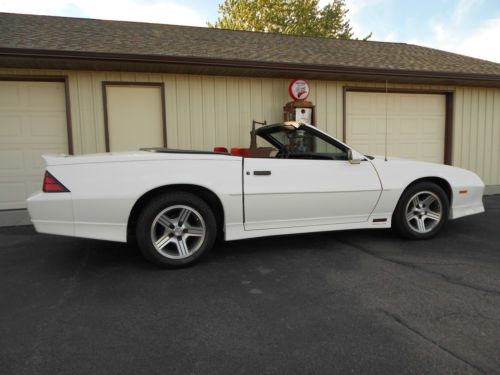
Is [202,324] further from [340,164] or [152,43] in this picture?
[152,43]

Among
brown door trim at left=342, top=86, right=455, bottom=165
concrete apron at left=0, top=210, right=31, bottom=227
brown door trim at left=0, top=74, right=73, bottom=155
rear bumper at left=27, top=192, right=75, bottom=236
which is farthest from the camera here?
brown door trim at left=342, top=86, right=455, bottom=165

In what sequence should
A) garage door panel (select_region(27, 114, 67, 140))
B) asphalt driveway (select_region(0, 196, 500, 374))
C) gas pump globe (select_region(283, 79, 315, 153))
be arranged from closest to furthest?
asphalt driveway (select_region(0, 196, 500, 374)) → garage door panel (select_region(27, 114, 67, 140)) → gas pump globe (select_region(283, 79, 315, 153))

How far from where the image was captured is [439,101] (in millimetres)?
8578

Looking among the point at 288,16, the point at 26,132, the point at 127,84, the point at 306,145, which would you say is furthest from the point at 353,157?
the point at 288,16

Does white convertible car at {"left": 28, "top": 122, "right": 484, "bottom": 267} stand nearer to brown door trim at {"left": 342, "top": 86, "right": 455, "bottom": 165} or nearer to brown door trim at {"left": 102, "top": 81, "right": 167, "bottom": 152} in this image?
brown door trim at {"left": 102, "top": 81, "right": 167, "bottom": 152}

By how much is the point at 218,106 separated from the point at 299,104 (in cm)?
159

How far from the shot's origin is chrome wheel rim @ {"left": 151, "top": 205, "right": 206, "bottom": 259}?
344 cm

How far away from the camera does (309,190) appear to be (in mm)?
3859

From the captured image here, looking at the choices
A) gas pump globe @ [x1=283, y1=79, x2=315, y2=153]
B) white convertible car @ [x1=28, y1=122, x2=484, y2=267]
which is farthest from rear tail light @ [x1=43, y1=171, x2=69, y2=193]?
gas pump globe @ [x1=283, y1=79, x2=315, y2=153]

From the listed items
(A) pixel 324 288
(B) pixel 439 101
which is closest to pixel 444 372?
(A) pixel 324 288

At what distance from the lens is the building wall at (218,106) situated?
6.52m

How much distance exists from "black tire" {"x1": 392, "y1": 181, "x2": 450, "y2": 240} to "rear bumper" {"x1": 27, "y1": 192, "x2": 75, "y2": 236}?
139 inches

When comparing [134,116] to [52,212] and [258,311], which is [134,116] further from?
[258,311]

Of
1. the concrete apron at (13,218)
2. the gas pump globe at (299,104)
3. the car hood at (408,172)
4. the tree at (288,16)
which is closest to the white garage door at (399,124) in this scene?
the gas pump globe at (299,104)
